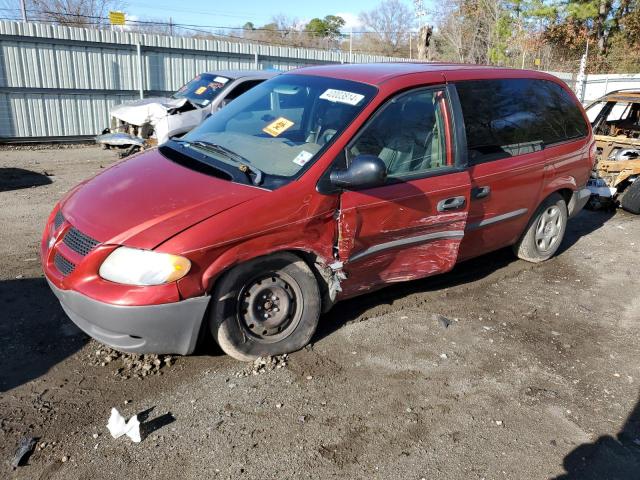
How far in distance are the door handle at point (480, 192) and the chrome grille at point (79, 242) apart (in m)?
2.85

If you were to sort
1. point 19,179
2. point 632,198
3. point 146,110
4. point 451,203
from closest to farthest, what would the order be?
point 451,203, point 632,198, point 19,179, point 146,110

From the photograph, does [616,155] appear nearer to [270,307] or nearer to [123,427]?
[270,307]

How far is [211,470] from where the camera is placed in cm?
267

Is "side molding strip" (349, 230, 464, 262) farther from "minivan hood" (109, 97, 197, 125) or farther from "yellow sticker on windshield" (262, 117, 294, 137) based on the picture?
"minivan hood" (109, 97, 197, 125)

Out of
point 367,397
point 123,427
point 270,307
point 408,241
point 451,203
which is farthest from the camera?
point 451,203

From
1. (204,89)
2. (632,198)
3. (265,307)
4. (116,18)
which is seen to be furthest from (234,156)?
(116,18)

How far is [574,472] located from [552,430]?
1.05 ft

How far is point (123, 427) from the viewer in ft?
9.44

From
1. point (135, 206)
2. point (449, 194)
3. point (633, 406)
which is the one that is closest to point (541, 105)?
point (449, 194)

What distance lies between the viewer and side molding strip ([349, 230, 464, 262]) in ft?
12.5

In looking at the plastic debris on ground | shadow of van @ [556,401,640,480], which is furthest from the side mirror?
the plastic debris on ground

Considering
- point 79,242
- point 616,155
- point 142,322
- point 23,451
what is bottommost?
point 23,451

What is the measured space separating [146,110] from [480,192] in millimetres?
8203

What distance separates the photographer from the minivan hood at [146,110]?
405 inches
